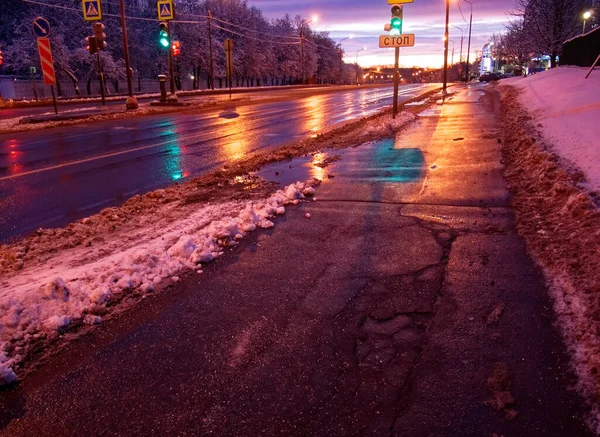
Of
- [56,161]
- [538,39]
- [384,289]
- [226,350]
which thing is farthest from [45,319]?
[538,39]

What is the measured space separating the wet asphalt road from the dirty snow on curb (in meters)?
2.09

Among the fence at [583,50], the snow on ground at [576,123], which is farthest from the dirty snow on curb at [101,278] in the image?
the fence at [583,50]

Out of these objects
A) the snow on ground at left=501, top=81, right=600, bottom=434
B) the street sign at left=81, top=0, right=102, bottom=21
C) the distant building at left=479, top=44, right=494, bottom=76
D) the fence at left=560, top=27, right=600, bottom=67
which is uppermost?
the distant building at left=479, top=44, right=494, bottom=76

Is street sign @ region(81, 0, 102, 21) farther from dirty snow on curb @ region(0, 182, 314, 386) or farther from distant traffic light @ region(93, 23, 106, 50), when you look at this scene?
dirty snow on curb @ region(0, 182, 314, 386)

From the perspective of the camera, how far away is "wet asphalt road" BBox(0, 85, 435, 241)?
7254 mm

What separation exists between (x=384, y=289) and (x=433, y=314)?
1.74 ft

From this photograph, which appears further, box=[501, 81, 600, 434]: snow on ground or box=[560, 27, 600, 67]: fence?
box=[560, 27, 600, 67]: fence

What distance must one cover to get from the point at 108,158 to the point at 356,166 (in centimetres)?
595

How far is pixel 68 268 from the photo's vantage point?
14.8ft

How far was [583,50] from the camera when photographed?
84.9ft

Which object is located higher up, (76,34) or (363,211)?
(76,34)

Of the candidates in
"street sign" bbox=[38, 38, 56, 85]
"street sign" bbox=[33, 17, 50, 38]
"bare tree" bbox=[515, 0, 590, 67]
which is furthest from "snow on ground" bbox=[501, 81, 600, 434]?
"bare tree" bbox=[515, 0, 590, 67]

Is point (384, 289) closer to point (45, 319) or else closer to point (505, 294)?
point (505, 294)

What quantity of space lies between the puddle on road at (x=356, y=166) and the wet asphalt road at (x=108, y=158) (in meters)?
1.87
